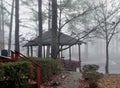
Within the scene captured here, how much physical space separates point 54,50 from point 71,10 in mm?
9240

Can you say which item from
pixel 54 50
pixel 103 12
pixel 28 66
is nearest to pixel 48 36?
pixel 103 12

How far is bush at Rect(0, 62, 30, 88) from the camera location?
7425mm

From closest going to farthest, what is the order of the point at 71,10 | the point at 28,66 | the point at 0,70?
1. the point at 0,70
2. the point at 28,66
3. the point at 71,10

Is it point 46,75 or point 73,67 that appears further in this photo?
point 73,67

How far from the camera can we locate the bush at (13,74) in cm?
743

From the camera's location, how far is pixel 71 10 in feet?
87.0

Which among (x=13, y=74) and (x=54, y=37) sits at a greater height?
(x=54, y=37)

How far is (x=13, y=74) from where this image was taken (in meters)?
7.73

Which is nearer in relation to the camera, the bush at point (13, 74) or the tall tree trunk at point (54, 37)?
the bush at point (13, 74)

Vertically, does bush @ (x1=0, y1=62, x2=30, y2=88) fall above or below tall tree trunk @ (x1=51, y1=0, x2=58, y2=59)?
below

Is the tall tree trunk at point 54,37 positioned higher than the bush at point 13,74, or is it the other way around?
the tall tree trunk at point 54,37

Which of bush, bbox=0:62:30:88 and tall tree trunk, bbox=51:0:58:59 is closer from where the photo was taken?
bush, bbox=0:62:30:88

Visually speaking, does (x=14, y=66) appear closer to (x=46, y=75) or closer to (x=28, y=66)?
(x=28, y=66)

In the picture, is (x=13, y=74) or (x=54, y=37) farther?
(x=54, y=37)
